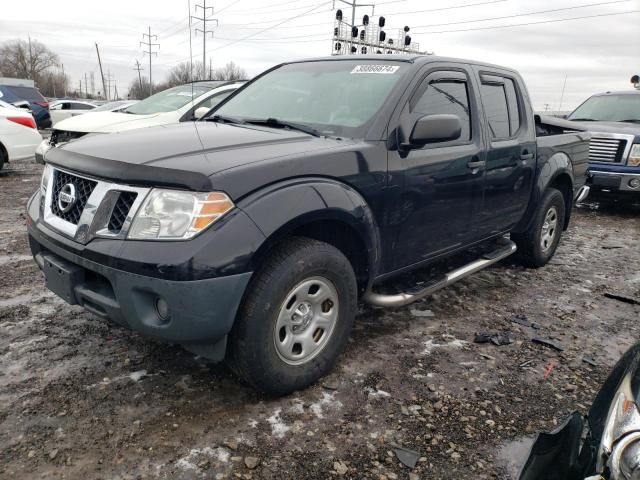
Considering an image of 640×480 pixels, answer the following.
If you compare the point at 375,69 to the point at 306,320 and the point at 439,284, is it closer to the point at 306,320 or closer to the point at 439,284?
the point at 439,284

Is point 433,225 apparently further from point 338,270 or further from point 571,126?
point 571,126

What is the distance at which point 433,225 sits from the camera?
3344mm

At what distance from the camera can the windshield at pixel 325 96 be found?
3.08 metres

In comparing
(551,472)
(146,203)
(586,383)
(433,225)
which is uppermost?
(146,203)

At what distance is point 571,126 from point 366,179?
434cm

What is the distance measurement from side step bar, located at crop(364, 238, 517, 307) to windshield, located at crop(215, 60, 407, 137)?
1.00 m

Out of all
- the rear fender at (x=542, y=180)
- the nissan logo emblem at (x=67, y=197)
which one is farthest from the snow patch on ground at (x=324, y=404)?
the rear fender at (x=542, y=180)

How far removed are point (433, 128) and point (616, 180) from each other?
646cm

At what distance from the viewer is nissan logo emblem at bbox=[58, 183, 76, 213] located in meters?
2.52

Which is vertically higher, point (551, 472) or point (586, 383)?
point (551, 472)

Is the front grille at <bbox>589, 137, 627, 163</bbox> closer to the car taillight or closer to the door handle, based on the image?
the door handle

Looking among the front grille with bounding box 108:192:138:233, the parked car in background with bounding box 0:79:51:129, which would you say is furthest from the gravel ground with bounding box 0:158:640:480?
the parked car in background with bounding box 0:79:51:129

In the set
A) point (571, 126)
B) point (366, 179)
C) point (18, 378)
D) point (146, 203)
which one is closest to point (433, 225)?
point (366, 179)

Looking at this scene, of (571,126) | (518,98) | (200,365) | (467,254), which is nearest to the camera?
(200,365)
